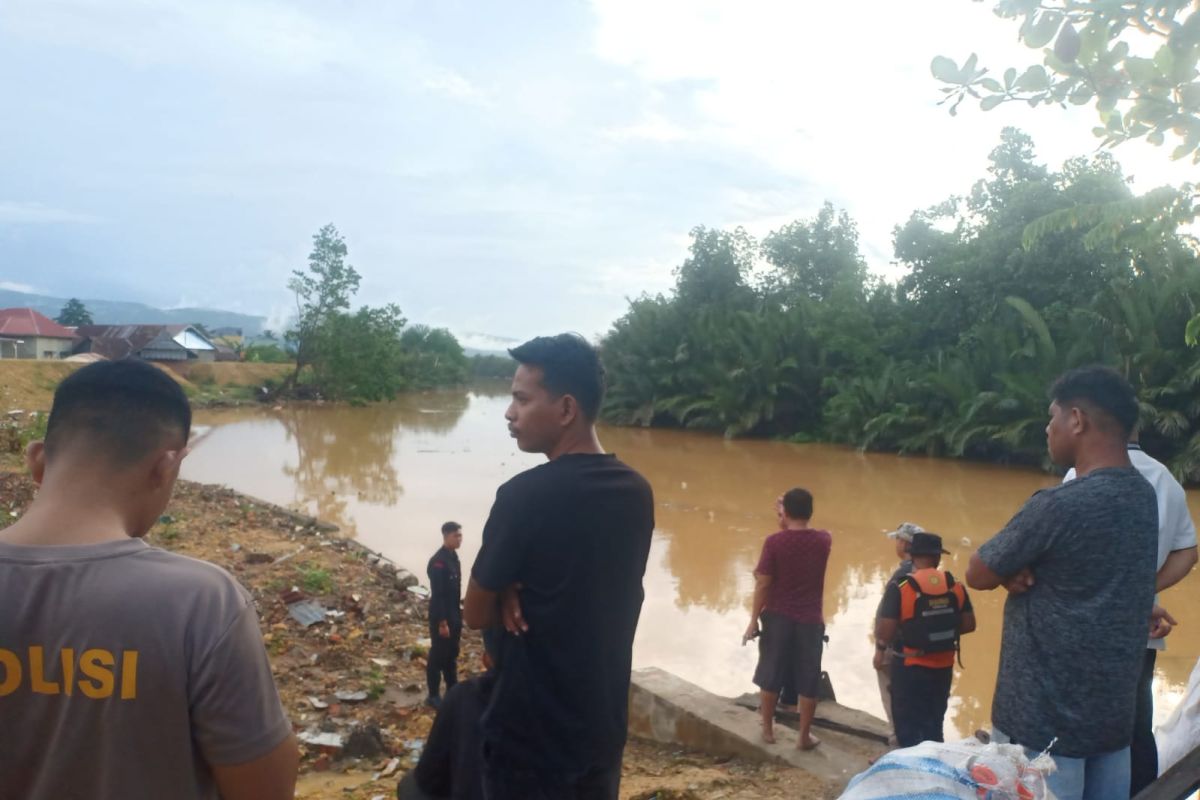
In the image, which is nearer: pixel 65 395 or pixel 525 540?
pixel 65 395

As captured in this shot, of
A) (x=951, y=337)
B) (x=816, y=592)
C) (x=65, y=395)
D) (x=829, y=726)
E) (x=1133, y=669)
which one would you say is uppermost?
(x=951, y=337)

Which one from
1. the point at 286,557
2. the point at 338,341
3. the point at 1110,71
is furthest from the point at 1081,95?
the point at 338,341

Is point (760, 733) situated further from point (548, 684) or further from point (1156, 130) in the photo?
point (1156, 130)

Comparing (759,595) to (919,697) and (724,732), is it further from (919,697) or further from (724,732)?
(919,697)

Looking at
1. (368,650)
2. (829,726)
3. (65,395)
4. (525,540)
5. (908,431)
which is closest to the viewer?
(65,395)

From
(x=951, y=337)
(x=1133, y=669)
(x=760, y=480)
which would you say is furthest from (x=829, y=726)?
(x=951, y=337)

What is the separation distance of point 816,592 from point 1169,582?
198cm

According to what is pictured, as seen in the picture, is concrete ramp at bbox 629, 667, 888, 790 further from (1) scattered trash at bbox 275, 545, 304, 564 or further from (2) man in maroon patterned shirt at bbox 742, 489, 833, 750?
(1) scattered trash at bbox 275, 545, 304, 564

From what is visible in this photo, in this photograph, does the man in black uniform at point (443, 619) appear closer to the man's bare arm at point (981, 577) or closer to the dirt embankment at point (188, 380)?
→ the man's bare arm at point (981, 577)

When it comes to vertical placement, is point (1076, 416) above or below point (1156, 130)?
below

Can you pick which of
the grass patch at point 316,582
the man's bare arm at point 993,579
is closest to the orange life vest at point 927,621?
the man's bare arm at point 993,579

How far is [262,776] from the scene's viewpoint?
149 cm

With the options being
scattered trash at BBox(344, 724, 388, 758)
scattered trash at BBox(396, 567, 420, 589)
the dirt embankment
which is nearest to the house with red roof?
the dirt embankment

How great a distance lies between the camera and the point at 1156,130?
8.37 ft
